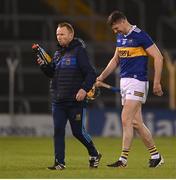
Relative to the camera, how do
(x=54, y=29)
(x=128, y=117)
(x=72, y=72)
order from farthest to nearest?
(x=54, y=29) → (x=128, y=117) → (x=72, y=72)

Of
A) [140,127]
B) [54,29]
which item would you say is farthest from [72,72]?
[54,29]

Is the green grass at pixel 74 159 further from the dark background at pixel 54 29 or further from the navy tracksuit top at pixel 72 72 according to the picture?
the dark background at pixel 54 29

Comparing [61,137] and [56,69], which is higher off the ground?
[56,69]

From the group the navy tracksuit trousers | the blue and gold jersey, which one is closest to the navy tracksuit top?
the navy tracksuit trousers

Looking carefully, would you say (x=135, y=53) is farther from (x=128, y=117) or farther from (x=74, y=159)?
(x=74, y=159)

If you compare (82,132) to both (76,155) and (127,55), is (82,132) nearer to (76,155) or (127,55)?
(127,55)

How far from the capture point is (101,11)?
31.5 m

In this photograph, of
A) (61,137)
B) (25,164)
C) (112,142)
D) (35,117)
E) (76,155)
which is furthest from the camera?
(35,117)

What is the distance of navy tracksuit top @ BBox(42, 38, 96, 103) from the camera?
12.8 m

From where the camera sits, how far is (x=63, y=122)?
42.2 feet

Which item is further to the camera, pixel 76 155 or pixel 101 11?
pixel 101 11

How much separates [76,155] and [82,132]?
376cm

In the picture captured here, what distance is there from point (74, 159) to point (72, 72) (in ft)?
9.59

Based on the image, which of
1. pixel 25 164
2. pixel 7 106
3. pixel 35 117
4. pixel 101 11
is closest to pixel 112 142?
pixel 35 117
